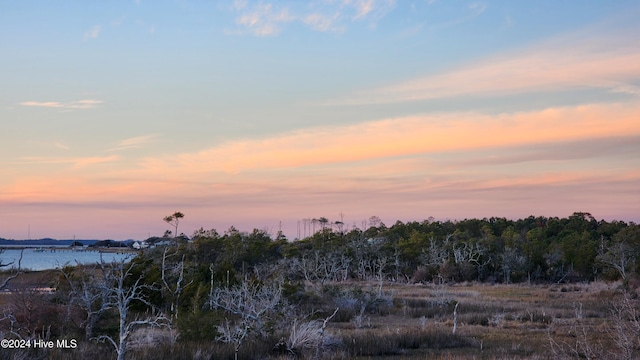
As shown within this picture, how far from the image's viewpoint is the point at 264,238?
249ft

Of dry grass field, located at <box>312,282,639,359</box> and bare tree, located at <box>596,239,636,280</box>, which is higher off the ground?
bare tree, located at <box>596,239,636,280</box>

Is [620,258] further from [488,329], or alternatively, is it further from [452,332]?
[452,332]

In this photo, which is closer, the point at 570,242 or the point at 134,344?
the point at 134,344

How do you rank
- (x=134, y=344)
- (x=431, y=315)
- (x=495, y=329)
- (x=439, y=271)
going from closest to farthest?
(x=134, y=344), (x=495, y=329), (x=431, y=315), (x=439, y=271)

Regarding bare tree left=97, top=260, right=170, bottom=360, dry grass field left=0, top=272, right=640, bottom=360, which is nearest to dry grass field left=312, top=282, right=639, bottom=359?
dry grass field left=0, top=272, right=640, bottom=360

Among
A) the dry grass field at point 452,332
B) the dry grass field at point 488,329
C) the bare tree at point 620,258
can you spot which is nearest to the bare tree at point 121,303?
the dry grass field at point 452,332

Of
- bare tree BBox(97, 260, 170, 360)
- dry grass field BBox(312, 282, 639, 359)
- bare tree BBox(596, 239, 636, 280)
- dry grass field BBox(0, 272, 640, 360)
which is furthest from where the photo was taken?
bare tree BBox(596, 239, 636, 280)

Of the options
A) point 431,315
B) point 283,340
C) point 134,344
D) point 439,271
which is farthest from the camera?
point 439,271

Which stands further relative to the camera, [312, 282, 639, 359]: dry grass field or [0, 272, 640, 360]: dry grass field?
[312, 282, 639, 359]: dry grass field

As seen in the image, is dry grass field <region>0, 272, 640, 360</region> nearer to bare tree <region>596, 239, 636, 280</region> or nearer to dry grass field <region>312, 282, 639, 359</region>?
dry grass field <region>312, 282, 639, 359</region>

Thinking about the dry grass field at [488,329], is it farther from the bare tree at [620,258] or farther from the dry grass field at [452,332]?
the bare tree at [620,258]

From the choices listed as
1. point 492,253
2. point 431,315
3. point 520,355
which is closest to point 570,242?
point 492,253

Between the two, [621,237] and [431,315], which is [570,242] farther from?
[431,315]

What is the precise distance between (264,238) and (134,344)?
59.5 metres
